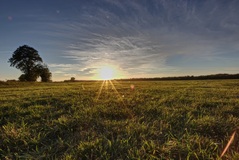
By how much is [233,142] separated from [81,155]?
7.47 feet

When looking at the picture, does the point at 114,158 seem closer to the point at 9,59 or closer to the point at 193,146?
the point at 193,146

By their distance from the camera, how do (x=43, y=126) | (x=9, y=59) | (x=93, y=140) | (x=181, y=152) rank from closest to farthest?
(x=181, y=152)
(x=93, y=140)
(x=43, y=126)
(x=9, y=59)

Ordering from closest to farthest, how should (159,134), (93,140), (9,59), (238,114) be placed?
(93,140), (159,134), (238,114), (9,59)

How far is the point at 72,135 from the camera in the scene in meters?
3.05

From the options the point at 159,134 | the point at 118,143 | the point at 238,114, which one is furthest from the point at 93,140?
the point at 238,114

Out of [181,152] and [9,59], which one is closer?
[181,152]

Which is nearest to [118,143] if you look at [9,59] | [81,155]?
[81,155]

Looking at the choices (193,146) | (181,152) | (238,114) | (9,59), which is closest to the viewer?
(181,152)

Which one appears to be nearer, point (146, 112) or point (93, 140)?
point (93, 140)

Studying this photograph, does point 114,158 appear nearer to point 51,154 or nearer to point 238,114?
point 51,154

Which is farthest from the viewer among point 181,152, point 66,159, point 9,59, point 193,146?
point 9,59

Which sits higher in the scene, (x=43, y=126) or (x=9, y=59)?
(x=9, y=59)

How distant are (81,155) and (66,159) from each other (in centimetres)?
21

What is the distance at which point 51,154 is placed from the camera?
7.80 feet
